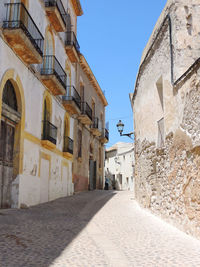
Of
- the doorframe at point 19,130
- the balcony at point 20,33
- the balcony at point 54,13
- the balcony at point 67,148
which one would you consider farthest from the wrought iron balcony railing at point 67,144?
the balcony at point 20,33

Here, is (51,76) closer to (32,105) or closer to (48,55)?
(48,55)

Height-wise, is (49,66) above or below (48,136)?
above

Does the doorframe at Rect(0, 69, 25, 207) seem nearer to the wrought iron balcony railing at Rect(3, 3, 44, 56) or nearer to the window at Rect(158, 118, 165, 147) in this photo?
the wrought iron balcony railing at Rect(3, 3, 44, 56)

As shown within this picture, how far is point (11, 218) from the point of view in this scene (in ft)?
24.5

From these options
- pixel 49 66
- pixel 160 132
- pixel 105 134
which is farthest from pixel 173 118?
pixel 105 134

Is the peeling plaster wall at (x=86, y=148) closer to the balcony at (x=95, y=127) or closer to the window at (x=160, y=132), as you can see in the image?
the balcony at (x=95, y=127)

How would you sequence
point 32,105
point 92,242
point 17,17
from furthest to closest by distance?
point 32,105
point 17,17
point 92,242

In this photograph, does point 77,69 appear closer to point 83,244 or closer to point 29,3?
point 29,3

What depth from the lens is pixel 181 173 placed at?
6.69 metres

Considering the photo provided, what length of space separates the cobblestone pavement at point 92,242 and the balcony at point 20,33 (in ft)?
15.3

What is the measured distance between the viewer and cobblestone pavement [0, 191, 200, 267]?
4.41 metres

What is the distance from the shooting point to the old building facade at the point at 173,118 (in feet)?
20.0

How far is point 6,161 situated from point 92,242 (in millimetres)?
4675

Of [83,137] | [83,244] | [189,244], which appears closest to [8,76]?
[83,244]
